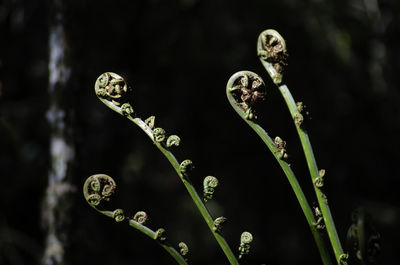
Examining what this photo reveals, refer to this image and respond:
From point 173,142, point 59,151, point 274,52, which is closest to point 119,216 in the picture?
point 173,142

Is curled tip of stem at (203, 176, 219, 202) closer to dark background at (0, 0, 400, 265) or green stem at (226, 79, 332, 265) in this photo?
green stem at (226, 79, 332, 265)

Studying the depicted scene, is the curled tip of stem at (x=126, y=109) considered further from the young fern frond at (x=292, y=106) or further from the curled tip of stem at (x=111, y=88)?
the young fern frond at (x=292, y=106)

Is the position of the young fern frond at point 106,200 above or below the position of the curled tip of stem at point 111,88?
below

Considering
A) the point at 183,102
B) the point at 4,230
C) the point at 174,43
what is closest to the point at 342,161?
the point at 183,102

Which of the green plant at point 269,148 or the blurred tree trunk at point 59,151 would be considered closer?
the green plant at point 269,148

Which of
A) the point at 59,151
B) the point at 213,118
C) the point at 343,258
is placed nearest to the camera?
the point at 343,258

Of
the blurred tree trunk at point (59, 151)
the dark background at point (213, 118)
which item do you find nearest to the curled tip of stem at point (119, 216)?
the blurred tree trunk at point (59, 151)

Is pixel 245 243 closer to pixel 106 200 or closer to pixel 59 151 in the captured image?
pixel 106 200
